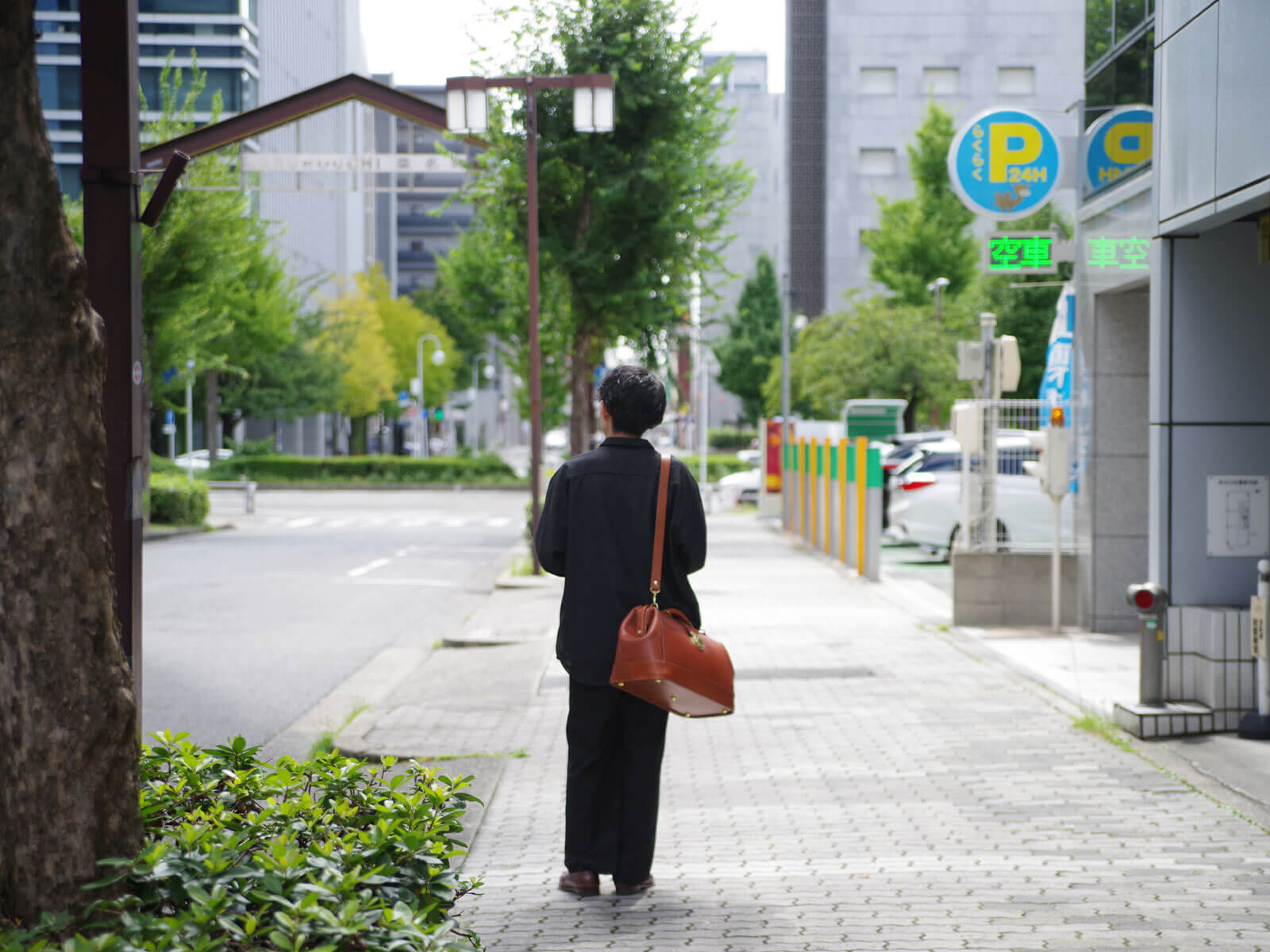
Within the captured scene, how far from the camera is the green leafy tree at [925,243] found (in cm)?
4512

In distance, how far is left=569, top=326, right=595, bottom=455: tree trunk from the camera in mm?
21344

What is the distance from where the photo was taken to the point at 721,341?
74938 millimetres

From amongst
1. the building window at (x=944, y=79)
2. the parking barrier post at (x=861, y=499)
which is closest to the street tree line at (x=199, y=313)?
the parking barrier post at (x=861, y=499)

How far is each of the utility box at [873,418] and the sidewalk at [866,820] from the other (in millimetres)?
22897

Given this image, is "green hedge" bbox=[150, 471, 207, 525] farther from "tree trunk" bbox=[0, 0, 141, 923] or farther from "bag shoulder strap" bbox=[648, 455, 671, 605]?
"tree trunk" bbox=[0, 0, 141, 923]

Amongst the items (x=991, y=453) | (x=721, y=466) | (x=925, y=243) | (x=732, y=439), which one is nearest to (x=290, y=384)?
(x=721, y=466)

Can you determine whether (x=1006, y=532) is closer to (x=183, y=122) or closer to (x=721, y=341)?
(x=183, y=122)

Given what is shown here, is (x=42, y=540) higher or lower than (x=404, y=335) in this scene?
lower

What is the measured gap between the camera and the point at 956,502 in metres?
19.7

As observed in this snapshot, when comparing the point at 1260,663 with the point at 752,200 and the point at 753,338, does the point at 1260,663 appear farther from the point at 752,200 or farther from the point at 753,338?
the point at 752,200

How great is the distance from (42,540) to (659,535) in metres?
2.08

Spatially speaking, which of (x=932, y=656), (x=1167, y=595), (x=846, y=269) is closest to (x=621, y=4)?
(x=932, y=656)

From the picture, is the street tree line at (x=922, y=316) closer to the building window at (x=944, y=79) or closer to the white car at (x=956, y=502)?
the white car at (x=956, y=502)

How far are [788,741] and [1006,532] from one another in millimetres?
8079
